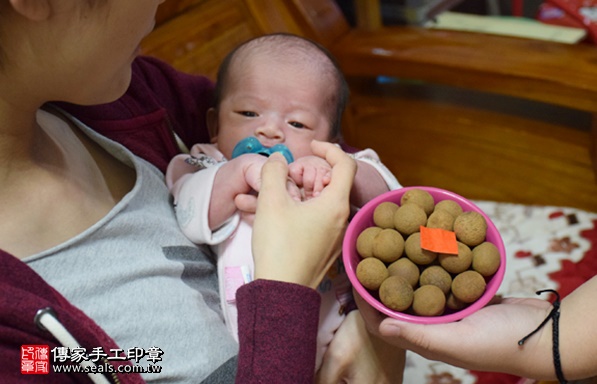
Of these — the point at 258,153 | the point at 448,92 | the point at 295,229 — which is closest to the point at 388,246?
the point at 295,229

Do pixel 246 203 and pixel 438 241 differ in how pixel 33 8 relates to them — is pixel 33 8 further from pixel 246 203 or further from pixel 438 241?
pixel 438 241

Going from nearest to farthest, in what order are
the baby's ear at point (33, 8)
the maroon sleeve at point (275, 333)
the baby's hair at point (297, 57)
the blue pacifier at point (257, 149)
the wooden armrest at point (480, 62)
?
1. the baby's ear at point (33, 8)
2. the maroon sleeve at point (275, 333)
3. the blue pacifier at point (257, 149)
4. the baby's hair at point (297, 57)
5. the wooden armrest at point (480, 62)

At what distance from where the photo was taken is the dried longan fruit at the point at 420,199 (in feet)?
3.44

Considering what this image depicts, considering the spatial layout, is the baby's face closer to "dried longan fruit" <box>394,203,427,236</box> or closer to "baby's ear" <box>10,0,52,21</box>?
"dried longan fruit" <box>394,203,427,236</box>

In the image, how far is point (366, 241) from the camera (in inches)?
39.8

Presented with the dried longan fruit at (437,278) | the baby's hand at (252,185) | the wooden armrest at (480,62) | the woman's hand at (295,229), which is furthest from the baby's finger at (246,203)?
the wooden armrest at (480,62)

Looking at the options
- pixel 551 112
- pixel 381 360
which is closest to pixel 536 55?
pixel 551 112

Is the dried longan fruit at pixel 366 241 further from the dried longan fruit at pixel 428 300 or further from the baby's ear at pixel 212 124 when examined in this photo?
the baby's ear at pixel 212 124

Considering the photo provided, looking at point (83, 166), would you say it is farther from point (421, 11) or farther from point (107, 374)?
point (421, 11)

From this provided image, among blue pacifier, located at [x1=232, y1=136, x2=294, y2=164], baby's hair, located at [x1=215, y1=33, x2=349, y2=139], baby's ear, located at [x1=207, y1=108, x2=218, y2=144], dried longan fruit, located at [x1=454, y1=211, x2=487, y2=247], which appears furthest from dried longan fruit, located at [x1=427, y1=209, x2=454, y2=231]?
baby's ear, located at [x1=207, y1=108, x2=218, y2=144]

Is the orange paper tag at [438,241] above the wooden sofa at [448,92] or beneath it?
above

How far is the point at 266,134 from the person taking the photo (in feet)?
4.35

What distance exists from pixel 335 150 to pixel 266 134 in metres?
0.24

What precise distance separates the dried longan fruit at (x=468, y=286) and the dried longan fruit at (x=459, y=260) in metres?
0.01
